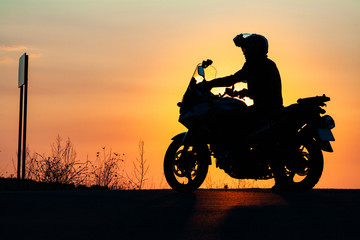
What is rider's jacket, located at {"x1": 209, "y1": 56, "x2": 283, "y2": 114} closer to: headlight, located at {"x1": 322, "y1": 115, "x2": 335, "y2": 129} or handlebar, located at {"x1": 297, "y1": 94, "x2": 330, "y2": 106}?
handlebar, located at {"x1": 297, "y1": 94, "x2": 330, "y2": 106}

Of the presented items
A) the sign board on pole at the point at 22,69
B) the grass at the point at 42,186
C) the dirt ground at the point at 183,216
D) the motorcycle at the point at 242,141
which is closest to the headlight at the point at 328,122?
the motorcycle at the point at 242,141

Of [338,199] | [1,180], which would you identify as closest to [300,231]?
[338,199]

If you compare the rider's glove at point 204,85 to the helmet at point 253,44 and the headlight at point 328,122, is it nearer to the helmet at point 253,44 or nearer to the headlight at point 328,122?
the helmet at point 253,44

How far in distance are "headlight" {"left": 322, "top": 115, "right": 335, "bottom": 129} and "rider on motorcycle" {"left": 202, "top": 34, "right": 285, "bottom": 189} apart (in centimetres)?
70

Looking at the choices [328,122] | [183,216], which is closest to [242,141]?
[328,122]

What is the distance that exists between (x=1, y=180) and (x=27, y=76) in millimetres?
3943

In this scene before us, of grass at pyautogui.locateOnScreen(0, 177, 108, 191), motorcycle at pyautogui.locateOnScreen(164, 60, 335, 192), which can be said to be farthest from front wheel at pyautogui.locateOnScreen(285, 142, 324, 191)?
grass at pyautogui.locateOnScreen(0, 177, 108, 191)

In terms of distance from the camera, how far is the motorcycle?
10.9 meters

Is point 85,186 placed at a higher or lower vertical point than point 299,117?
lower

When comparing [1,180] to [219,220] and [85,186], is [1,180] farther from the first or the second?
[219,220]

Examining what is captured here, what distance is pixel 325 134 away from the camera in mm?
10758

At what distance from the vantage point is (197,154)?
11.4m

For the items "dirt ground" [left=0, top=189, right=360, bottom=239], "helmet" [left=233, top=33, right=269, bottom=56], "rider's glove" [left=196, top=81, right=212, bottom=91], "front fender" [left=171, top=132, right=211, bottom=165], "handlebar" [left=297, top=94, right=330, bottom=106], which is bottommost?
"dirt ground" [left=0, top=189, right=360, bottom=239]

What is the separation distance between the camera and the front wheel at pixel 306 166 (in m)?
10.9
